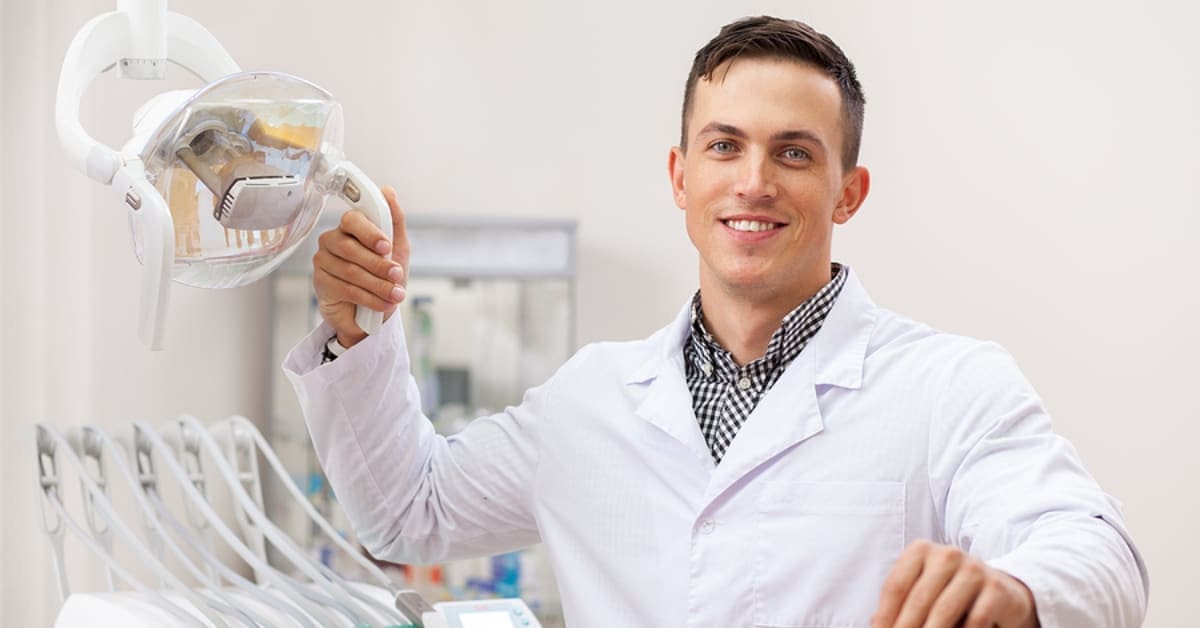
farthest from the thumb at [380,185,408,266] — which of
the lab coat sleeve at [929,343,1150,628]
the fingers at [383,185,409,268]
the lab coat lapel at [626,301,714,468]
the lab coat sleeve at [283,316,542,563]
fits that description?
the lab coat sleeve at [929,343,1150,628]

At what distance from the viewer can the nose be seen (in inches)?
64.3

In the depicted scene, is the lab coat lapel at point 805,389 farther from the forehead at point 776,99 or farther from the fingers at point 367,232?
the fingers at point 367,232

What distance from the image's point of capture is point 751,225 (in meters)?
1.66

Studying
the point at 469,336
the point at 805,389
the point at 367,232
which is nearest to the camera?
the point at 367,232

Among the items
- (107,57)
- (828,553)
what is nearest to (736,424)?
(828,553)

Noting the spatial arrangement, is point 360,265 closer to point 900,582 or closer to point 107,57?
point 107,57

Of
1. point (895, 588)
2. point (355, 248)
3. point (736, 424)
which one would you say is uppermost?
point (355, 248)

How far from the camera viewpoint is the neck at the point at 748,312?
1.71 meters

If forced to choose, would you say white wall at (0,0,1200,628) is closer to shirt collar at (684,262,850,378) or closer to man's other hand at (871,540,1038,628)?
shirt collar at (684,262,850,378)

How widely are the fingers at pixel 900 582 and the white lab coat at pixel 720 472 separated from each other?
34 centimetres

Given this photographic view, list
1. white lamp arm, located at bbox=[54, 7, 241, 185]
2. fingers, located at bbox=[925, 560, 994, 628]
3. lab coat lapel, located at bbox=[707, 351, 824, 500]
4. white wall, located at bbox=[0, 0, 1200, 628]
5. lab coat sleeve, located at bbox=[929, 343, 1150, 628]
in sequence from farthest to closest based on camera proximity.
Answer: white wall, located at bbox=[0, 0, 1200, 628] < lab coat lapel, located at bbox=[707, 351, 824, 500] < white lamp arm, located at bbox=[54, 7, 241, 185] < lab coat sleeve, located at bbox=[929, 343, 1150, 628] < fingers, located at bbox=[925, 560, 994, 628]

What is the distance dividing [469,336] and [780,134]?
2.36 metres

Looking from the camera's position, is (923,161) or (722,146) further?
(923,161)

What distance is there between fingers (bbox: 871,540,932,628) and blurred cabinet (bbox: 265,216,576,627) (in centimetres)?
287
